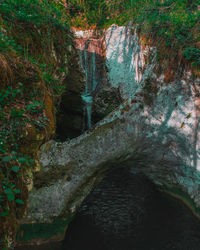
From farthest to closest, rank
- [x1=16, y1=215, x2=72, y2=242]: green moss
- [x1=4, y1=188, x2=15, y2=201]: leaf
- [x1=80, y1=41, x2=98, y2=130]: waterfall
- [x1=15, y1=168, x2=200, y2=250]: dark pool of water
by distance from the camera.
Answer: [x1=80, y1=41, x2=98, y2=130]: waterfall → [x1=15, y1=168, x2=200, y2=250]: dark pool of water → [x1=16, y1=215, x2=72, y2=242]: green moss → [x1=4, y1=188, x2=15, y2=201]: leaf

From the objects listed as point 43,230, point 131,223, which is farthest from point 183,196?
point 43,230

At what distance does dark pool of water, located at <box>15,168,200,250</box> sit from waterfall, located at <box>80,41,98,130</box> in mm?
2814

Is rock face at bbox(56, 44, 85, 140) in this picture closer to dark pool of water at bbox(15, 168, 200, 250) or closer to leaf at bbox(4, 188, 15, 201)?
dark pool of water at bbox(15, 168, 200, 250)

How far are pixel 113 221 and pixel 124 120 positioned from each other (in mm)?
2612

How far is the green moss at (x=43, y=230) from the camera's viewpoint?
12.4 feet

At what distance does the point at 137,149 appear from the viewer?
193 inches

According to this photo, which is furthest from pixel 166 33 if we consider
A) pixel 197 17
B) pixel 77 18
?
pixel 77 18

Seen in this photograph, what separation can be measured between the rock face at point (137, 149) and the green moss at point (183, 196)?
32 mm

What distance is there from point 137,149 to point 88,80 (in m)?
3.93

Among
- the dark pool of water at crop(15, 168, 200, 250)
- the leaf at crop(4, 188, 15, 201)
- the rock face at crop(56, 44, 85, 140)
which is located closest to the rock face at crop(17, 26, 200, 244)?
the dark pool of water at crop(15, 168, 200, 250)

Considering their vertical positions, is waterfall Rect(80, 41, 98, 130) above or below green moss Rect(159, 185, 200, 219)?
above

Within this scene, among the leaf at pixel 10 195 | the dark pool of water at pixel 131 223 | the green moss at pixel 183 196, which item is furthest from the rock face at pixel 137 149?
the leaf at pixel 10 195

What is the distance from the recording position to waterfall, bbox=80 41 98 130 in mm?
7555

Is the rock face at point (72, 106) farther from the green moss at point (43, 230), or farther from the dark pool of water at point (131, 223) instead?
the green moss at point (43, 230)
